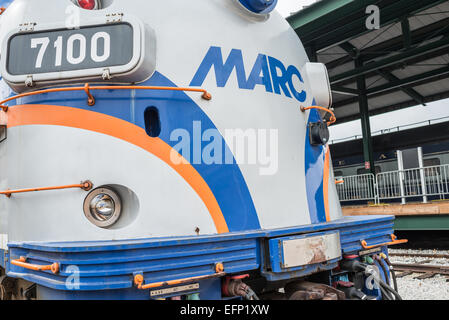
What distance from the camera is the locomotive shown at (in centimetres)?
226

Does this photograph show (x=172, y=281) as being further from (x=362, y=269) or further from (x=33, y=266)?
(x=362, y=269)

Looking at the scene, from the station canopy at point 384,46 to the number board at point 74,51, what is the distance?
10.0 metres

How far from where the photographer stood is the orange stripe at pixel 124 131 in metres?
2.42

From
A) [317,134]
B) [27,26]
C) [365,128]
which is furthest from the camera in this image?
[365,128]

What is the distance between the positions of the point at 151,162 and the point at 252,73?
3.43ft

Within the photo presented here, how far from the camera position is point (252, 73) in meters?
2.87

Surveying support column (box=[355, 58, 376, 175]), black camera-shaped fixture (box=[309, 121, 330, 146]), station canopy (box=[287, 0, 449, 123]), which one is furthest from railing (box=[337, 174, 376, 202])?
black camera-shaped fixture (box=[309, 121, 330, 146])

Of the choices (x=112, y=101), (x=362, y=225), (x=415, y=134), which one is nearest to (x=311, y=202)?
(x=362, y=225)

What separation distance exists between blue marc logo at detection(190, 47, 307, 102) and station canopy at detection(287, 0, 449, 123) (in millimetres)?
8953

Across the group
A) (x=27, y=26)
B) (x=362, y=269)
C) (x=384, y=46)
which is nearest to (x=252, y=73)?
(x=27, y=26)

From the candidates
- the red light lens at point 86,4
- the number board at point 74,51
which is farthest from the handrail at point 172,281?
the red light lens at point 86,4

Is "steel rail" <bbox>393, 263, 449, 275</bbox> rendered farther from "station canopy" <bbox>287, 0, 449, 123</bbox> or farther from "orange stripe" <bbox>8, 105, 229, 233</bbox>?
"station canopy" <bbox>287, 0, 449, 123</bbox>

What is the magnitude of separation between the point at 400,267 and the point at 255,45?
21.0 feet

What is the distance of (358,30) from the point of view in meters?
13.1
